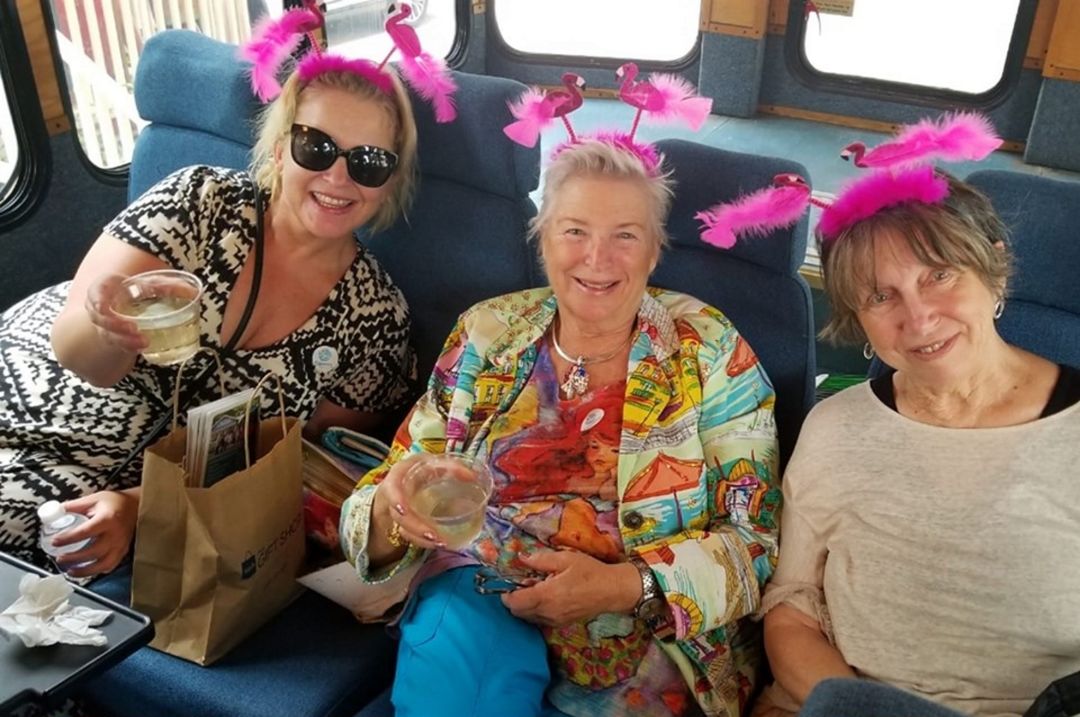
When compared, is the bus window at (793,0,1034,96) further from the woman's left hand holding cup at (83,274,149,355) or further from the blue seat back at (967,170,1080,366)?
the woman's left hand holding cup at (83,274,149,355)

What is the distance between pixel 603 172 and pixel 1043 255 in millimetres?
800

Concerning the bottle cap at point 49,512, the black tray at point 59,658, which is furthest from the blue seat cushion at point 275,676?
the black tray at point 59,658

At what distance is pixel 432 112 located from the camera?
2217 millimetres

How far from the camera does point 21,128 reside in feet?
9.06

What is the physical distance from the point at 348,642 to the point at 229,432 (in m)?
0.48

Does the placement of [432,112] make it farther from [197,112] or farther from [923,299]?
[923,299]

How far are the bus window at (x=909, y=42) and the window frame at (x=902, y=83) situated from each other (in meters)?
0.02

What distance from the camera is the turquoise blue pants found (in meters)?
1.66

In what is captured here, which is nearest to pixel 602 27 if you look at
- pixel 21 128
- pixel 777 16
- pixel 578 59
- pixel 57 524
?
pixel 578 59

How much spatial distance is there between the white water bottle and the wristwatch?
1073mm

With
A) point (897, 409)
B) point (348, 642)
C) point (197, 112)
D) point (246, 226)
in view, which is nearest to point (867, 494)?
point (897, 409)

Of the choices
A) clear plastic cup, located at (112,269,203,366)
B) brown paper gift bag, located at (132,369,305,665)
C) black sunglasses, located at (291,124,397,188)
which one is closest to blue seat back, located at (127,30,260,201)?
black sunglasses, located at (291,124,397,188)

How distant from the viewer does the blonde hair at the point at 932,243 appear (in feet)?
4.98

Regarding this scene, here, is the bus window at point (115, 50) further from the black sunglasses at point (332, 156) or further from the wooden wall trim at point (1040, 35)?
the wooden wall trim at point (1040, 35)
